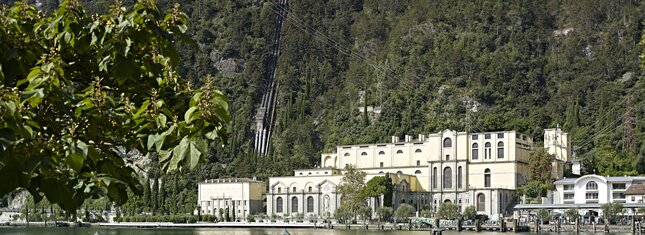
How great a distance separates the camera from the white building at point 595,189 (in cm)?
11488

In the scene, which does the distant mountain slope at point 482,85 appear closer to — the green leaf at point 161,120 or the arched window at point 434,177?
the arched window at point 434,177

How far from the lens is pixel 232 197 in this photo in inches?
5453

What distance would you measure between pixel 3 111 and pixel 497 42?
185004 mm

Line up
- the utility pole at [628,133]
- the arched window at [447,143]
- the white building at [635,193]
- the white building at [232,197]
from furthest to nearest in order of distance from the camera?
the white building at [232,197] < the utility pole at [628,133] < the arched window at [447,143] < the white building at [635,193]

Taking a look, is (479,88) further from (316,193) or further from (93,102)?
(93,102)

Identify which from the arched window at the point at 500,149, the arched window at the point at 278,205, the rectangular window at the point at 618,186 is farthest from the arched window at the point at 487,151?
the arched window at the point at 278,205

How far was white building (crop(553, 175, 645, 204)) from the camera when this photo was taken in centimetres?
11488

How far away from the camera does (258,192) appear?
140 metres

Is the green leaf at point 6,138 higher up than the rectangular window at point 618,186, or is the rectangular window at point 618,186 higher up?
the green leaf at point 6,138

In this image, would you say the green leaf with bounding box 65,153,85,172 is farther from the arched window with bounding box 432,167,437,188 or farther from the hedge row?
the hedge row

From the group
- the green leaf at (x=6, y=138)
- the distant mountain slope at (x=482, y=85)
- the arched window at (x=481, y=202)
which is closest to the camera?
the green leaf at (x=6, y=138)

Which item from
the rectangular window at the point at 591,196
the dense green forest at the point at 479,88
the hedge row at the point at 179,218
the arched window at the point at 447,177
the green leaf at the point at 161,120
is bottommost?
the hedge row at the point at 179,218

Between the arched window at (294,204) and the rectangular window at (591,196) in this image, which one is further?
the arched window at (294,204)

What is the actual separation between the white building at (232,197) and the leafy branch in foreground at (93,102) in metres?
127
